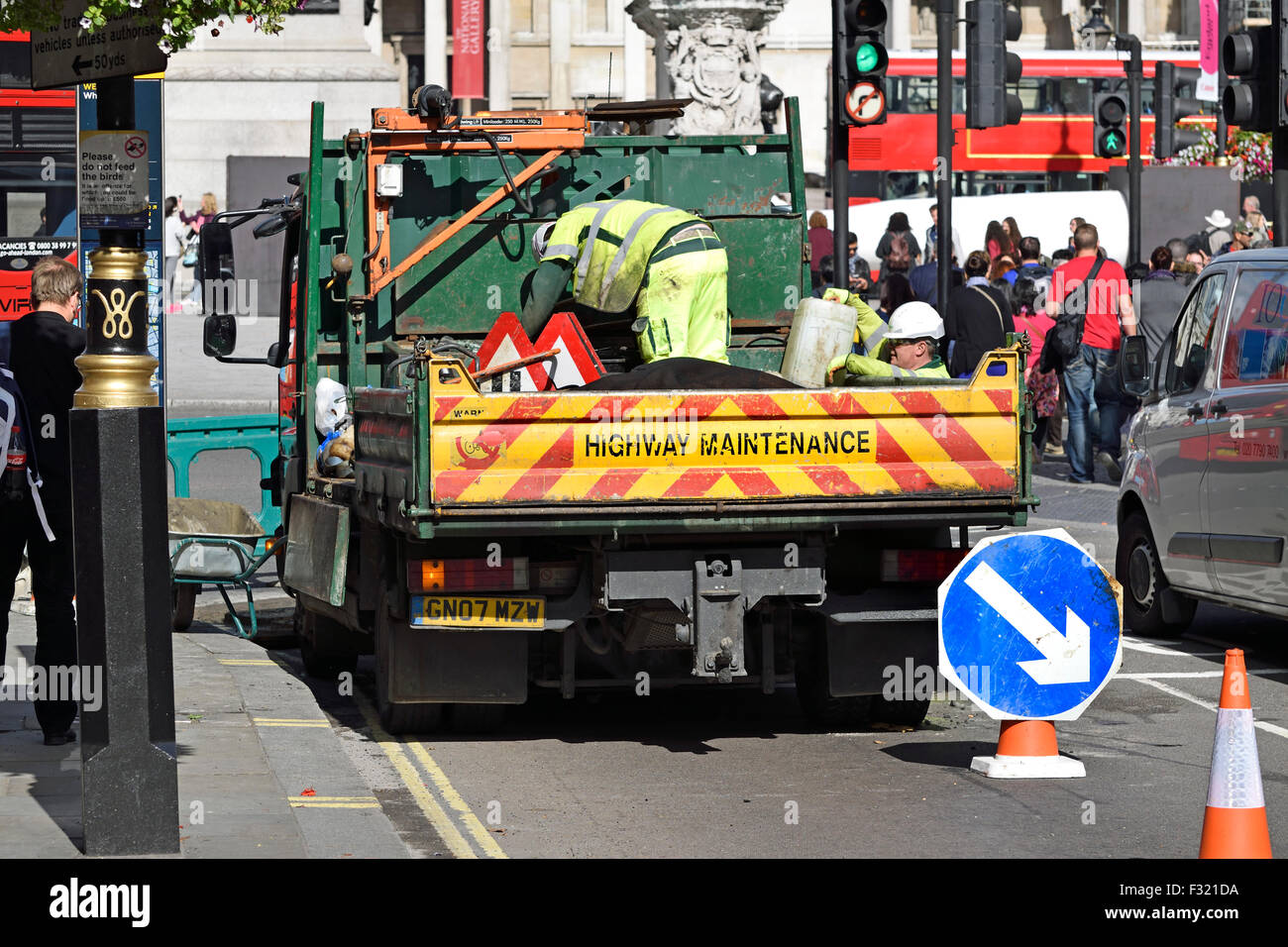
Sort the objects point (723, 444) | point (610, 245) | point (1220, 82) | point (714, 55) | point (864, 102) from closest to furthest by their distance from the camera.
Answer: point (723, 444)
point (610, 245)
point (864, 102)
point (714, 55)
point (1220, 82)

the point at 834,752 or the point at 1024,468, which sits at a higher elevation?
the point at 1024,468

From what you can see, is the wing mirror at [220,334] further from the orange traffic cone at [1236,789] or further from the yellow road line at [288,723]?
the orange traffic cone at [1236,789]

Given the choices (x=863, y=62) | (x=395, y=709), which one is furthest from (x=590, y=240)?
(x=863, y=62)

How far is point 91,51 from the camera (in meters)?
6.80

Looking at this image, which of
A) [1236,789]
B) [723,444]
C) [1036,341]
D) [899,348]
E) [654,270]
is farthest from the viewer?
[1036,341]

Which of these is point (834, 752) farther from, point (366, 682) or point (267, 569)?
point (267, 569)

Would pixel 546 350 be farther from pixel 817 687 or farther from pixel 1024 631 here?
pixel 1024 631

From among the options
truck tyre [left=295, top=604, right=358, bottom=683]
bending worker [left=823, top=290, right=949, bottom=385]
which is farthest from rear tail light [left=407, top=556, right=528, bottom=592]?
truck tyre [left=295, top=604, right=358, bottom=683]

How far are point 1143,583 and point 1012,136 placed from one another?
36220 millimetres

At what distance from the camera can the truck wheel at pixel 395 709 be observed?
29.4ft

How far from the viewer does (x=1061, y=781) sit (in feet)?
26.4

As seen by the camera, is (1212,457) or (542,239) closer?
(542,239)
